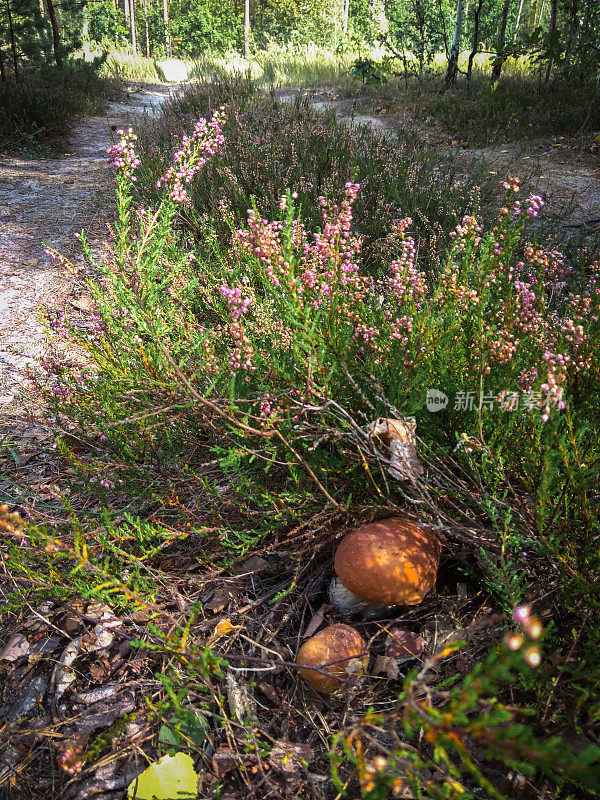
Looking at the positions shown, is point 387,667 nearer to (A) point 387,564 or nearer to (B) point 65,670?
(A) point 387,564

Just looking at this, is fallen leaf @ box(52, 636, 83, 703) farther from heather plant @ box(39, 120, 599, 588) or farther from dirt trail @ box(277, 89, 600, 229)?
dirt trail @ box(277, 89, 600, 229)

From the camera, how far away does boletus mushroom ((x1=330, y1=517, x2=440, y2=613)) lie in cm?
146

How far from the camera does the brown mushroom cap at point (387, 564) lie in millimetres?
1455

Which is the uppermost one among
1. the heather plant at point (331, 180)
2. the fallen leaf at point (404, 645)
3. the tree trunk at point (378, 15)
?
the tree trunk at point (378, 15)

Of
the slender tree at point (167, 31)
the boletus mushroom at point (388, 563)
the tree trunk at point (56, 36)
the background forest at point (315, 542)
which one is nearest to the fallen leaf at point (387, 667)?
the background forest at point (315, 542)

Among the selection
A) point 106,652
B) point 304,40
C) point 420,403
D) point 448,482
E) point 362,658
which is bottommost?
point 106,652

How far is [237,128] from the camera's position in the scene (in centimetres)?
600

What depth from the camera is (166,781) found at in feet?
4.18

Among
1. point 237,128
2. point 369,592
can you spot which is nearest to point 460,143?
point 237,128

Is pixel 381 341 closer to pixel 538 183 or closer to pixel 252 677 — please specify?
pixel 252 677

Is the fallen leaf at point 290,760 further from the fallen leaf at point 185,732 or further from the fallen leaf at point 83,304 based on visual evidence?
the fallen leaf at point 83,304

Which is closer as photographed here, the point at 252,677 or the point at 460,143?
the point at 252,677

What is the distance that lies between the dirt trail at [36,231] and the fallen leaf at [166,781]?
2.16m

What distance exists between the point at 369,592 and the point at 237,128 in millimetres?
5989
